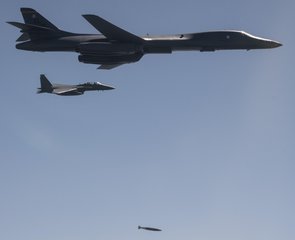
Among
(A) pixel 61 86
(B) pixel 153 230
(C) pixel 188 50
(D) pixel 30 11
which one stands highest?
(D) pixel 30 11

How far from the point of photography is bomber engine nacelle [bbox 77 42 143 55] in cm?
4988

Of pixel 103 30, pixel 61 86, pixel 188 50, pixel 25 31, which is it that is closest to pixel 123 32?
pixel 103 30

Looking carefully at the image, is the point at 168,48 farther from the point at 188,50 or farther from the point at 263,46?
the point at 263,46

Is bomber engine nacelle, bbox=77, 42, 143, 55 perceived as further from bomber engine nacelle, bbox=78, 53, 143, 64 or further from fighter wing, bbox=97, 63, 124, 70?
fighter wing, bbox=97, 63, 124, 70

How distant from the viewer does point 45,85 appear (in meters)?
87.7

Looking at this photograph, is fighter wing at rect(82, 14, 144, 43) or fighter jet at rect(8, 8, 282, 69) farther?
fighter jet at rect(8, 8, 282, 69)

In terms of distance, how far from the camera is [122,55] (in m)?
51.0

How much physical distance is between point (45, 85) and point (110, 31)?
40.6 m

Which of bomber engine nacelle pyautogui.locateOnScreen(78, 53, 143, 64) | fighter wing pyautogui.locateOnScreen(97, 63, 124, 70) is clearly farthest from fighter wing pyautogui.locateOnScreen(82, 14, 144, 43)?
fighter wing pyautogui.locateOnScreen(97, 63, 124, 70)

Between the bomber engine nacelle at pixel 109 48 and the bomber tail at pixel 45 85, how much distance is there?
36.0 meters

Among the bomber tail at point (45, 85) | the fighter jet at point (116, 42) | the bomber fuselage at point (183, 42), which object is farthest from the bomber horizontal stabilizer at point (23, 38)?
the bomber tail at point (45, 85)

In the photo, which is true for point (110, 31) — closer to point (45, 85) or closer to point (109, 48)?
point (109, 48)

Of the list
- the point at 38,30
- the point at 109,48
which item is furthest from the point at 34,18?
the point at 109,48

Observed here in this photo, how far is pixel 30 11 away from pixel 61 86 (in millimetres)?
29568
